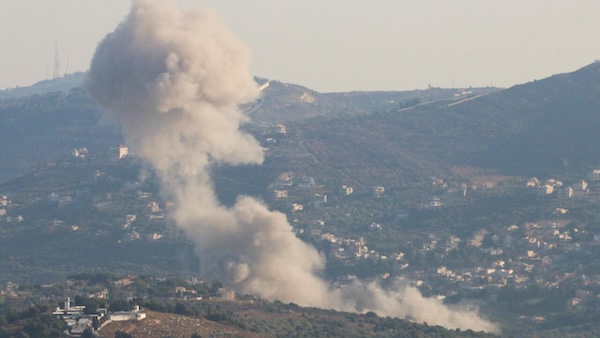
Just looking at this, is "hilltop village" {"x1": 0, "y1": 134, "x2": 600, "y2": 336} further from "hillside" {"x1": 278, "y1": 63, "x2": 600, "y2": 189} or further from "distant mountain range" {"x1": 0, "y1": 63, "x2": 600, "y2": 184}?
"hillside" {"x1": 278, "y1": 63, "x2": 600, "y2": 189}

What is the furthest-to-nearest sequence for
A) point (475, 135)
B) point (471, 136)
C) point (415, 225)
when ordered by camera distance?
point (475, 135) → point (471, 136) → point (415, 225)

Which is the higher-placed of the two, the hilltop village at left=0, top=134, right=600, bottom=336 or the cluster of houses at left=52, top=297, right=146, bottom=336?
the hilltop village at left=0, top=134, right=600, bottom=336

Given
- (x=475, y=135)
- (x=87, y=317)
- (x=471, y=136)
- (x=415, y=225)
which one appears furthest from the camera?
(x=475, y=135)

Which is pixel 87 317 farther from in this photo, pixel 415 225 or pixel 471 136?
pixel 471 136

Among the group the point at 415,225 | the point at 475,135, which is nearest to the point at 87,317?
the point at 415,225

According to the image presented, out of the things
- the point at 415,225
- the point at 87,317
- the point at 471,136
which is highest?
the point at 471,136

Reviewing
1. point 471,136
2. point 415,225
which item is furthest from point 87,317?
point 471,136

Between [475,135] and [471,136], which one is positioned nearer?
[471,136]

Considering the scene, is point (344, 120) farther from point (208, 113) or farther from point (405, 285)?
point (208, 113)

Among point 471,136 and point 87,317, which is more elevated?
point 471,136

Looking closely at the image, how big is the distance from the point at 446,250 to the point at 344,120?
183 feet

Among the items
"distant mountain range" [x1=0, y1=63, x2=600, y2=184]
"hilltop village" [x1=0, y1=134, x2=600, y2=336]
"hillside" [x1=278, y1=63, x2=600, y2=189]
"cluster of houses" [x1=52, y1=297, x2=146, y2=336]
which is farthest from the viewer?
"distant mountain range" [x1=0, y1=63, x2=600, y2=184]

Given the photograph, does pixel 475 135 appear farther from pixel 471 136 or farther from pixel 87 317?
pixel 87 317

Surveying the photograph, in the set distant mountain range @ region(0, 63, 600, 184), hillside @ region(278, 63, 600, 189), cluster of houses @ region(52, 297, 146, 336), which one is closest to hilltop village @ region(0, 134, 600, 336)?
distant mountain range @ region(0, 63, 600, 184)
